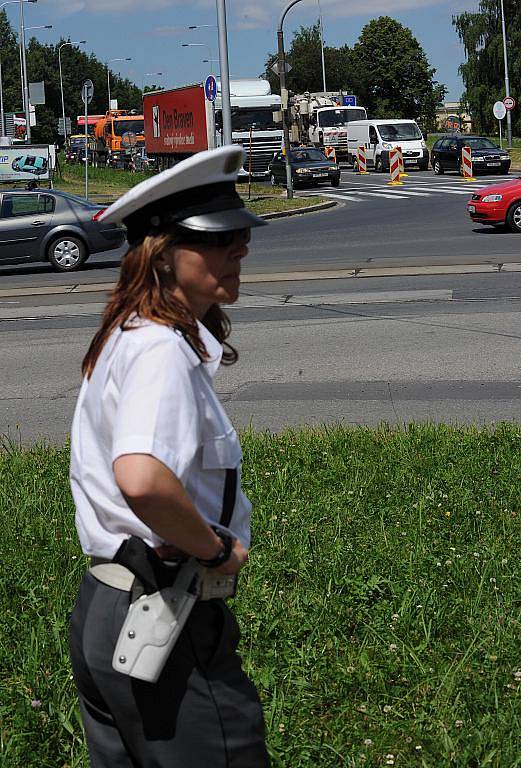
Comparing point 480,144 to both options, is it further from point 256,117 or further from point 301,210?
point 301,210

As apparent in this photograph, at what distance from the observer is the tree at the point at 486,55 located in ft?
239

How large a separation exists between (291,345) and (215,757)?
9405mm

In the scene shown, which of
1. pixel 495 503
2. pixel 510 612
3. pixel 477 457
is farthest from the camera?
pixel 477 457

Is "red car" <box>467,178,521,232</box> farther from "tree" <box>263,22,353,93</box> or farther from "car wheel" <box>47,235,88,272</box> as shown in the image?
"tree" <box>263,22,353,93</box>

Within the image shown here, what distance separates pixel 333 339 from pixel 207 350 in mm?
9505

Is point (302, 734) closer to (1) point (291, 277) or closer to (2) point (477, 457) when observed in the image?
(2) point (477, 457)

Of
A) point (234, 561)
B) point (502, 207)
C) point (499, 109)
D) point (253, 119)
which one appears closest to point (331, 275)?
point (502, 207)

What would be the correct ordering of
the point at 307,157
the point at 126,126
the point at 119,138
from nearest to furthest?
the point at 307,157
the point at 119,138
the point at 126,126

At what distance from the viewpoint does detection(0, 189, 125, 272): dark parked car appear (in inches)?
773

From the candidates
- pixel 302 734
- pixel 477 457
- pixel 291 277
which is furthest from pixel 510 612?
pixel 291 277

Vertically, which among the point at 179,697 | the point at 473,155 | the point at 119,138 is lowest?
the point at 179,697

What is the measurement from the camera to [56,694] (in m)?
3.77

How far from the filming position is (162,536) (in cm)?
211

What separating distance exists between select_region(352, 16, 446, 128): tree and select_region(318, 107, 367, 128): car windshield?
49.8 m
